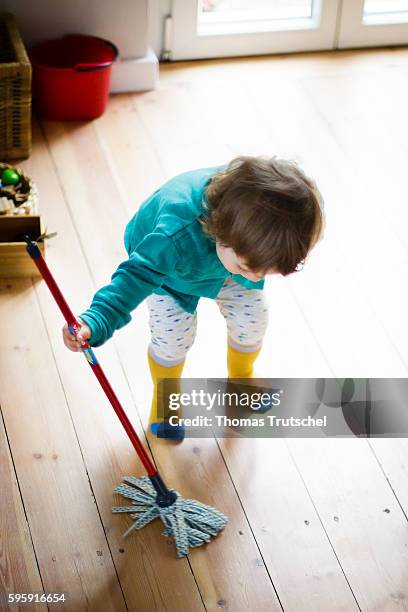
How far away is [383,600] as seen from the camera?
156 cm

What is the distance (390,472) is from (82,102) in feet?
4.81

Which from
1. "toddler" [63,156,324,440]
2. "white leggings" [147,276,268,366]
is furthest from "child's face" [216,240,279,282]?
"white leggings" [147,276,268,366]

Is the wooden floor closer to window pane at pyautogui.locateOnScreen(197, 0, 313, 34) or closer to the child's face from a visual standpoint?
window pane at pyautogui.locateOnScreen(197, 0, 313, 34)

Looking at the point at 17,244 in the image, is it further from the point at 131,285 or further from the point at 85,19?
the point at 85,19

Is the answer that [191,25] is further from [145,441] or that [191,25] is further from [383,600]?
[383,600]

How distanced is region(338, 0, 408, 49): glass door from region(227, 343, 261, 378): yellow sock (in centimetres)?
164

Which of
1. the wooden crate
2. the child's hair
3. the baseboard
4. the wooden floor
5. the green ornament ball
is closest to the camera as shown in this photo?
the child's hair

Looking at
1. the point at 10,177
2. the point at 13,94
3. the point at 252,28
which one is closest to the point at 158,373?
the point at 10,177

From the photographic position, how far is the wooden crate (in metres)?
2.08

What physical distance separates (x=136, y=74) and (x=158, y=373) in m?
1.33

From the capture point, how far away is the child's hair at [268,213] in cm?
136

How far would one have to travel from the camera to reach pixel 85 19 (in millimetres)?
2668

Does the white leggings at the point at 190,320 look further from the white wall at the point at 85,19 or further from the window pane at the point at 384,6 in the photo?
the window pane at the point at 384,6

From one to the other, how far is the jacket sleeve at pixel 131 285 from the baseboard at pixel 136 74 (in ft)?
4.80
